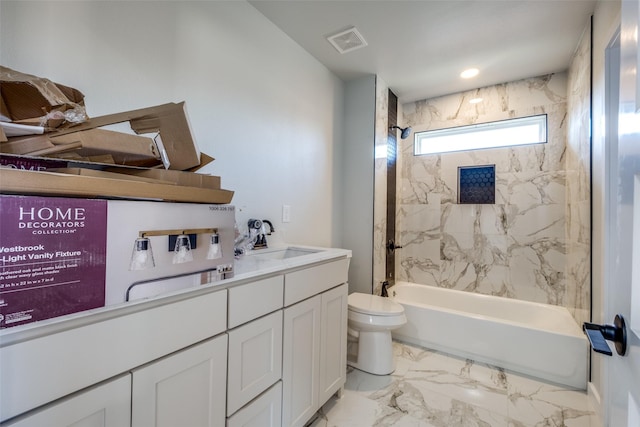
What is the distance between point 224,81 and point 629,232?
1.78 m

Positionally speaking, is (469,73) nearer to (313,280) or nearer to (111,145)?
(313,280)

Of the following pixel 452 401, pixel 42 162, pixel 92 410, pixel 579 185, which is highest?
pixel 579 185

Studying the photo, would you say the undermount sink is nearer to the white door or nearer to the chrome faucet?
the chrome faucet

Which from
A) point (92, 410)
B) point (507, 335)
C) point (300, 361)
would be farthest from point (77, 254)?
point (507, 335)

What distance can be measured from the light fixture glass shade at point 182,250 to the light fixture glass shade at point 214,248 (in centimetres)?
7

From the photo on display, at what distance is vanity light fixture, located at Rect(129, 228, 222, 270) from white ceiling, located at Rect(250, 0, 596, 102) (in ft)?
5.46

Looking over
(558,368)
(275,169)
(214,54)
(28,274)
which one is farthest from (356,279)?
(28,274)

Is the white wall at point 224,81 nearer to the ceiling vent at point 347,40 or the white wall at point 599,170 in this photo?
the ceiling vent at point 347,40

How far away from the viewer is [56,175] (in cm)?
62

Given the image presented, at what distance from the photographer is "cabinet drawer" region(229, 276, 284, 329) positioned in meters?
1.02

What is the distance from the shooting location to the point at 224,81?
1589 mm

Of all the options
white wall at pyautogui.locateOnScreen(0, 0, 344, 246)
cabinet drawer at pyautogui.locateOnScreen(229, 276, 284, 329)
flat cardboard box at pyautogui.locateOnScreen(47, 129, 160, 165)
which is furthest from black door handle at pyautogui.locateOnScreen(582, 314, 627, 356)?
white wall at pyautogui.locateOnScreen(0, 0, 344, 246)

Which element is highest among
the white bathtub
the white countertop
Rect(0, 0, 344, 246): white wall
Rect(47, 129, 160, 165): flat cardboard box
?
Rect(0, 0, 344, 246): white wall

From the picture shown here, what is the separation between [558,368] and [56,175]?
292cm
